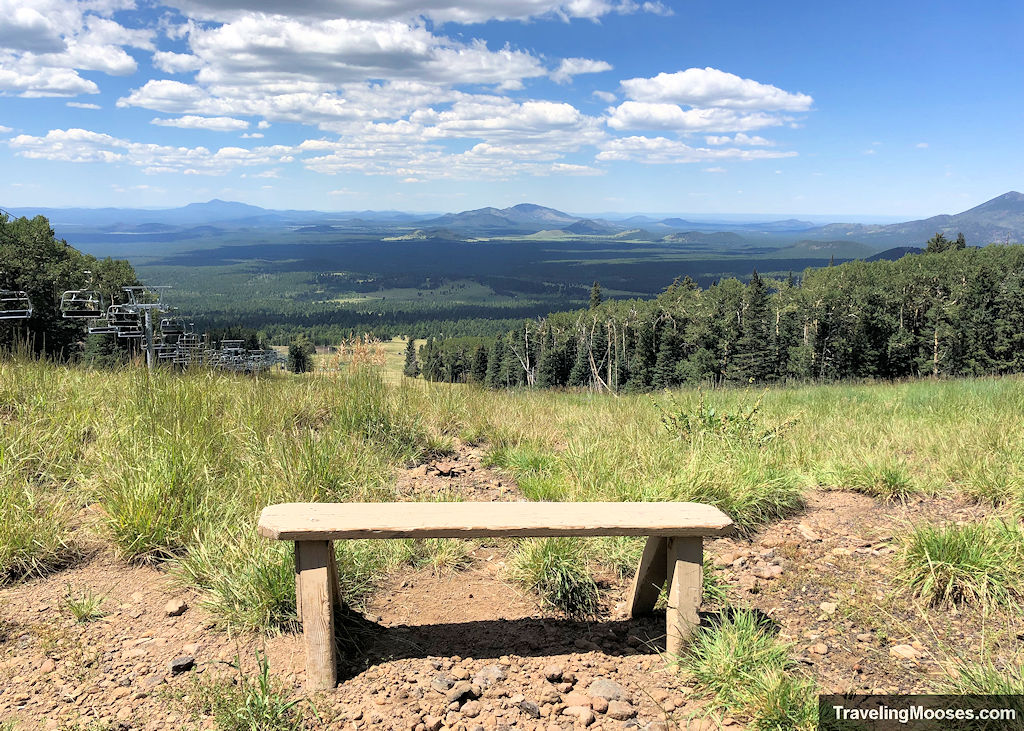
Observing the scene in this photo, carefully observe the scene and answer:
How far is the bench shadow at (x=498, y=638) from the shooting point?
2.89 m

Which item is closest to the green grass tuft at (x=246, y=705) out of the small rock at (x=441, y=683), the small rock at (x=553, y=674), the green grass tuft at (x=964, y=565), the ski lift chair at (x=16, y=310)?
the small rock at (x=441, y=683)

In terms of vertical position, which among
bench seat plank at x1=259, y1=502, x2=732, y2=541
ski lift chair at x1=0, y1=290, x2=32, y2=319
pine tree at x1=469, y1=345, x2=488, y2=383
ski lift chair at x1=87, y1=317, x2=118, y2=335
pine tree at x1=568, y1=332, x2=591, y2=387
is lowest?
pine tree at x1=568, y1=332, x2=591, y2=387

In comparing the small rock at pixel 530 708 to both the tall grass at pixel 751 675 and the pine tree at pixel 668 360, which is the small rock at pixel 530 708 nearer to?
the tall grass at pixel 751 675

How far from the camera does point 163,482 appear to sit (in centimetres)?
353

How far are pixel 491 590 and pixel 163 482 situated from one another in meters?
1.83

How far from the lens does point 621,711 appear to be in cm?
254

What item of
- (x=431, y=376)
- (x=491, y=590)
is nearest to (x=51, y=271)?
(x=431, y=376)

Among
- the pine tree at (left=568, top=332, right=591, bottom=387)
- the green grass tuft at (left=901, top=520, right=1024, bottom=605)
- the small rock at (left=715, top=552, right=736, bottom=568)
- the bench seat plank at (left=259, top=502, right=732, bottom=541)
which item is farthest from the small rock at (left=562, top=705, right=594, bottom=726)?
the pine tree at (left=568, top=332, right=591, bottom=387)

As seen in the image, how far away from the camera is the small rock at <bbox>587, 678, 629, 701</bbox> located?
2.63 metres

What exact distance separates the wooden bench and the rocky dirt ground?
20cm

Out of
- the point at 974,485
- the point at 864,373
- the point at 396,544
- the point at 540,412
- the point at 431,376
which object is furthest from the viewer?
the point at 864,373

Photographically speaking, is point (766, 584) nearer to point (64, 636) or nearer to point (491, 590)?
point (491, 590)

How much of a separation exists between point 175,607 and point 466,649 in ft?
4.40

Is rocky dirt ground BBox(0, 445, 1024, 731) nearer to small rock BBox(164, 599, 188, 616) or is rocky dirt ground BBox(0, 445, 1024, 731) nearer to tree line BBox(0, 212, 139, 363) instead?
small rock BBox(164, 599, 188, 616)
